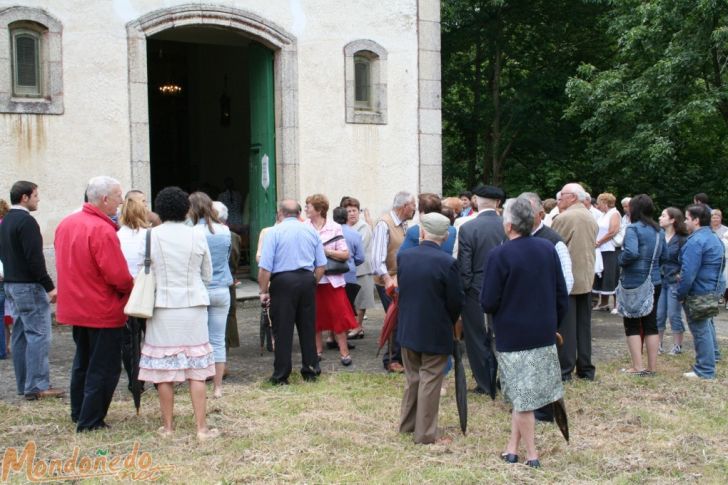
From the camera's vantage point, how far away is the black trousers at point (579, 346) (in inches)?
315

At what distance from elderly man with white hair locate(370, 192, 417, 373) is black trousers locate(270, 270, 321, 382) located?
681 millimetres

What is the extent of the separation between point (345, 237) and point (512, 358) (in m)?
4.25

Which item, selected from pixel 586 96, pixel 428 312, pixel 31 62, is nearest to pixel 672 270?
pixel 428 312

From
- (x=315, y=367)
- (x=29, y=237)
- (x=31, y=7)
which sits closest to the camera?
(x=29, y=237)

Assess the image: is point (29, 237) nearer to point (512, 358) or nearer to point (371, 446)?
point (371, 446)

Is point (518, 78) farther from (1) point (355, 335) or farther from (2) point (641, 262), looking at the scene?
(2) point (641, 262)

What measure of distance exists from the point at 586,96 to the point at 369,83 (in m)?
5.70

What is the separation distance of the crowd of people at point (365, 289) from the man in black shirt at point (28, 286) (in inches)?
→ 0.5

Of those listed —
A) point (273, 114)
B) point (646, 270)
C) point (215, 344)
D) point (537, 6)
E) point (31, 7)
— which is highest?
point (537, 6)

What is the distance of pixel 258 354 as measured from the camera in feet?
31.3

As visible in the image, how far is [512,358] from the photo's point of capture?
5.67 metres

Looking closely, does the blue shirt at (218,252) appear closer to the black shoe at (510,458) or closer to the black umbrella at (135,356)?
the black umbrella at (135,356)

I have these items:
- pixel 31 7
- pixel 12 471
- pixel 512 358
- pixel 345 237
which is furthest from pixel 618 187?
pixel 12 471

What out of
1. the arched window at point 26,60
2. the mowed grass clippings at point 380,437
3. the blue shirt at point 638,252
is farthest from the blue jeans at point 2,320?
the blue shirt at point 638,252
